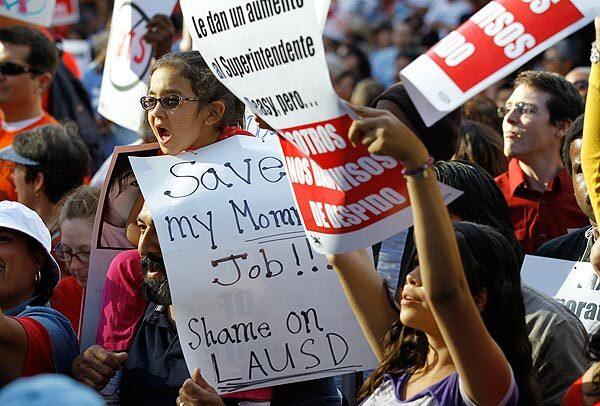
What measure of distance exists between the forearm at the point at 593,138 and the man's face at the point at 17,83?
14.0 feet

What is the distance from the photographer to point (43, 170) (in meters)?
5.35

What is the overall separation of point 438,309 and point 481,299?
27 centimetres

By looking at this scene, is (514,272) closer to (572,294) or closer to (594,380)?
(594,380)

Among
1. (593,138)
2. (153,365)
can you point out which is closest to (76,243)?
(153,365)

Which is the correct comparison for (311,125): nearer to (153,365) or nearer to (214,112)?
(214,112)

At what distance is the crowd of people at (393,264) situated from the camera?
2686 millimetres

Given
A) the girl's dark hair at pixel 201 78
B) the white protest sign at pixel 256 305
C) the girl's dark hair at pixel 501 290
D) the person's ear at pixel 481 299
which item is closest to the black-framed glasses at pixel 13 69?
the girl's dark hair at pixel 201 78


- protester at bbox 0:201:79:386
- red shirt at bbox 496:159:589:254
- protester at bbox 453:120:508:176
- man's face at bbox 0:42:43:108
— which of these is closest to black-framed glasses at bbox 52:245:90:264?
protester at bbox 0:201:79:386

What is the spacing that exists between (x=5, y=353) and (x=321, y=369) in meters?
0.94

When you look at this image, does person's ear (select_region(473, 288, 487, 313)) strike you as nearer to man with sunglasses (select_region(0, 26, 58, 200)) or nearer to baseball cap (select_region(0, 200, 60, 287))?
baseball cap (select_region(0, 200, 60, 287))

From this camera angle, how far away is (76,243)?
4375 mm

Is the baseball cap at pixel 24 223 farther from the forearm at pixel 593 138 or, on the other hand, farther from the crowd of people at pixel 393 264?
the forearm at pixel 593 138

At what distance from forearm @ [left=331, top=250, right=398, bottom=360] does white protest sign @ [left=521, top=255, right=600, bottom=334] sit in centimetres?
74

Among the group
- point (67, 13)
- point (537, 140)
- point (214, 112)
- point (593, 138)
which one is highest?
point (593, 138)
